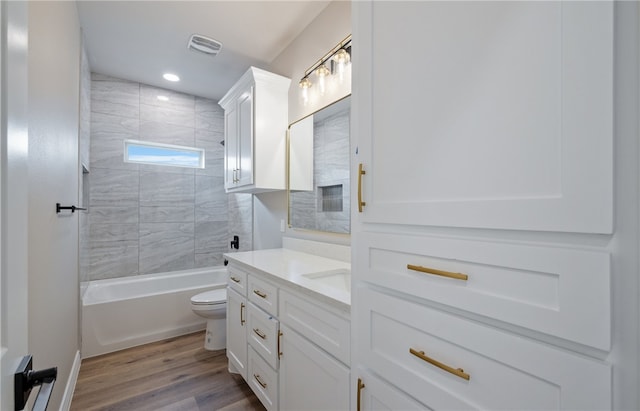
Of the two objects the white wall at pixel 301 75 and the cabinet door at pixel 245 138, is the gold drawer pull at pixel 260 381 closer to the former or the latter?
the white wall at pixel 301 75

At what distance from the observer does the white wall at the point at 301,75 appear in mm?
1936

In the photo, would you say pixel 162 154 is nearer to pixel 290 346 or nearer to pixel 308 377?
pixel 290 346

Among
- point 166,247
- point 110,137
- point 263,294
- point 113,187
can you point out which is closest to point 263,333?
point 263,294

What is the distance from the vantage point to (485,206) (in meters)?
0.65

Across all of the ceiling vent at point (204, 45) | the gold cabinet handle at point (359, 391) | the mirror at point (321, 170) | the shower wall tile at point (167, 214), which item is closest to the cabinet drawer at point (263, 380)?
the gold cabinet handle at point (359, 391)

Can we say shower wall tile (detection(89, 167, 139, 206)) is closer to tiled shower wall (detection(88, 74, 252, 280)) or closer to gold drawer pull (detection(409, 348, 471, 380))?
tiled shower wall (detection(88, 74, 252, 280))

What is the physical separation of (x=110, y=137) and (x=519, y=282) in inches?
152

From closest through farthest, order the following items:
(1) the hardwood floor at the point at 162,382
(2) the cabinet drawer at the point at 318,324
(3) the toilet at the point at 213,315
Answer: (2) the cabinet drawer at the point at 318,324 → (1) the hardwood floor at the point at 162,382 → (3) the toilet at the point at 213,315

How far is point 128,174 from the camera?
10.6 feet

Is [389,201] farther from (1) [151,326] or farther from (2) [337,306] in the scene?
(1) [151,326]

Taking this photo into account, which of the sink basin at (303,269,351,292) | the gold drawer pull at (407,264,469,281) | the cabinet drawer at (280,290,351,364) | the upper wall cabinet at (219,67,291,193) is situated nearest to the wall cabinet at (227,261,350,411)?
the cabinet drawer at (280,290,351,364)

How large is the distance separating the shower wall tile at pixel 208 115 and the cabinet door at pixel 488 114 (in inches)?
127

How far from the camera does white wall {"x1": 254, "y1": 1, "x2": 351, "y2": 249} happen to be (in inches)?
76.2

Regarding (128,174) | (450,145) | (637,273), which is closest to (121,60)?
(128,174)
